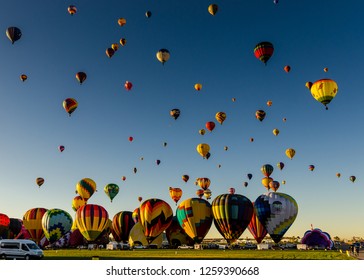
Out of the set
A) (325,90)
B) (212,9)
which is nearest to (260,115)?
(325,90)

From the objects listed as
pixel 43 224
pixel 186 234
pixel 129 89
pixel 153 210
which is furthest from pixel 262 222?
pixel 43 224

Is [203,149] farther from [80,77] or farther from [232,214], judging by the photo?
[80,77]

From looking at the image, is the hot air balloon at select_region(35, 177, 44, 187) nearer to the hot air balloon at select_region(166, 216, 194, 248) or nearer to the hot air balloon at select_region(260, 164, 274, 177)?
the hot air balloon at select_region(166, 216, 194, 248)

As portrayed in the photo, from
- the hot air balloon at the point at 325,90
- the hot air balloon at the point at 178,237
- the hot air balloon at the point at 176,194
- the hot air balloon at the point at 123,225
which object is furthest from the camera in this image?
→ the hot air balloon at the point at 176,194

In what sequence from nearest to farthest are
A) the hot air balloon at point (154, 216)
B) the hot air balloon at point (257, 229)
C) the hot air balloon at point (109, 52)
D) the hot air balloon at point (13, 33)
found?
the hot air balloon at point (13, 33) → the hot air balloon at point (109, 52) → the hot air balloon at point (154, 216) → the hot air balloon at point (257, 229)

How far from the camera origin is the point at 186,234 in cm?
5344

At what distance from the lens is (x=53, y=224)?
2088 inches

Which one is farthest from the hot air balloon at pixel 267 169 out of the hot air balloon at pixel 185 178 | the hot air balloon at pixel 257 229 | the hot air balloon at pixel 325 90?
the hot air balloon at pixel 325 90

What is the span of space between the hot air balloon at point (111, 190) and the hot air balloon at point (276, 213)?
74.8ft

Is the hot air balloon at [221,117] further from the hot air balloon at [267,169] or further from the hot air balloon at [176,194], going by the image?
the hot air balloon at [176,194]

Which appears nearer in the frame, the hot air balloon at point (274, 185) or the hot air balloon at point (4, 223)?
the hot air balloon at point (4, 223)

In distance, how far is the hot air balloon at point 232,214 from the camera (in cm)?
4594

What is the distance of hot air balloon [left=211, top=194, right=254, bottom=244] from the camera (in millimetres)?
45938
